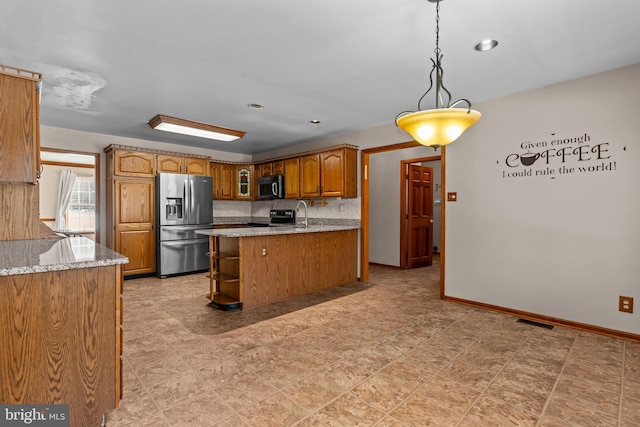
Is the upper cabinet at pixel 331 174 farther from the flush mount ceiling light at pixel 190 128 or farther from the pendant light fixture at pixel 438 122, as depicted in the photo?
the pendant light fixture at pixel 438 122

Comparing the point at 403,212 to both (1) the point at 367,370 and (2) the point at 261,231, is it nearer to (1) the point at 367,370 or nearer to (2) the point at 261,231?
(2) the point at 261,231

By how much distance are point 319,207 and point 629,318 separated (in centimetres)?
406

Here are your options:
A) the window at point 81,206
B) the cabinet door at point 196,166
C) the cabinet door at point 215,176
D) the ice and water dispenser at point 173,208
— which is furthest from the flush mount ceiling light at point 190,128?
the window at point 81,206

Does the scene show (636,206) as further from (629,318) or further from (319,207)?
(319,207)

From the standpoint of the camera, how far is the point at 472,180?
374cm

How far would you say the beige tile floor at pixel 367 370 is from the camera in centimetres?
176

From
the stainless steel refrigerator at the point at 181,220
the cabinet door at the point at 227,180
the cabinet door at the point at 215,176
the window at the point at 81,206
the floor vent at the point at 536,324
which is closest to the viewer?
the floor vent at the point at 536,324

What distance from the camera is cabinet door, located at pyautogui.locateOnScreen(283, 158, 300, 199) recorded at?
18.3 feet

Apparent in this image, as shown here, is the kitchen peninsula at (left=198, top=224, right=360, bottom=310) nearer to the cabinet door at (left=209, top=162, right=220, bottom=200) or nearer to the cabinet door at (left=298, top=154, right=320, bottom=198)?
the cabinet door at (left=298, top=154, right=320, bottom=198)

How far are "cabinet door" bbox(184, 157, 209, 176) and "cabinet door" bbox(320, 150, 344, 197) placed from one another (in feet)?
7.35

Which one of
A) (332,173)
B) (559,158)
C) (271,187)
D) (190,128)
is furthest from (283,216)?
(559,158)

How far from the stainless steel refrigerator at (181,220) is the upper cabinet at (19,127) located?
3029 millimetres

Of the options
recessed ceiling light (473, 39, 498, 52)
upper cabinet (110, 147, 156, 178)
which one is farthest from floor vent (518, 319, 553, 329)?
upper cabinet (110, 147, 156, 178)

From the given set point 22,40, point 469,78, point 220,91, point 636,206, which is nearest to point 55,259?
point 22,40
